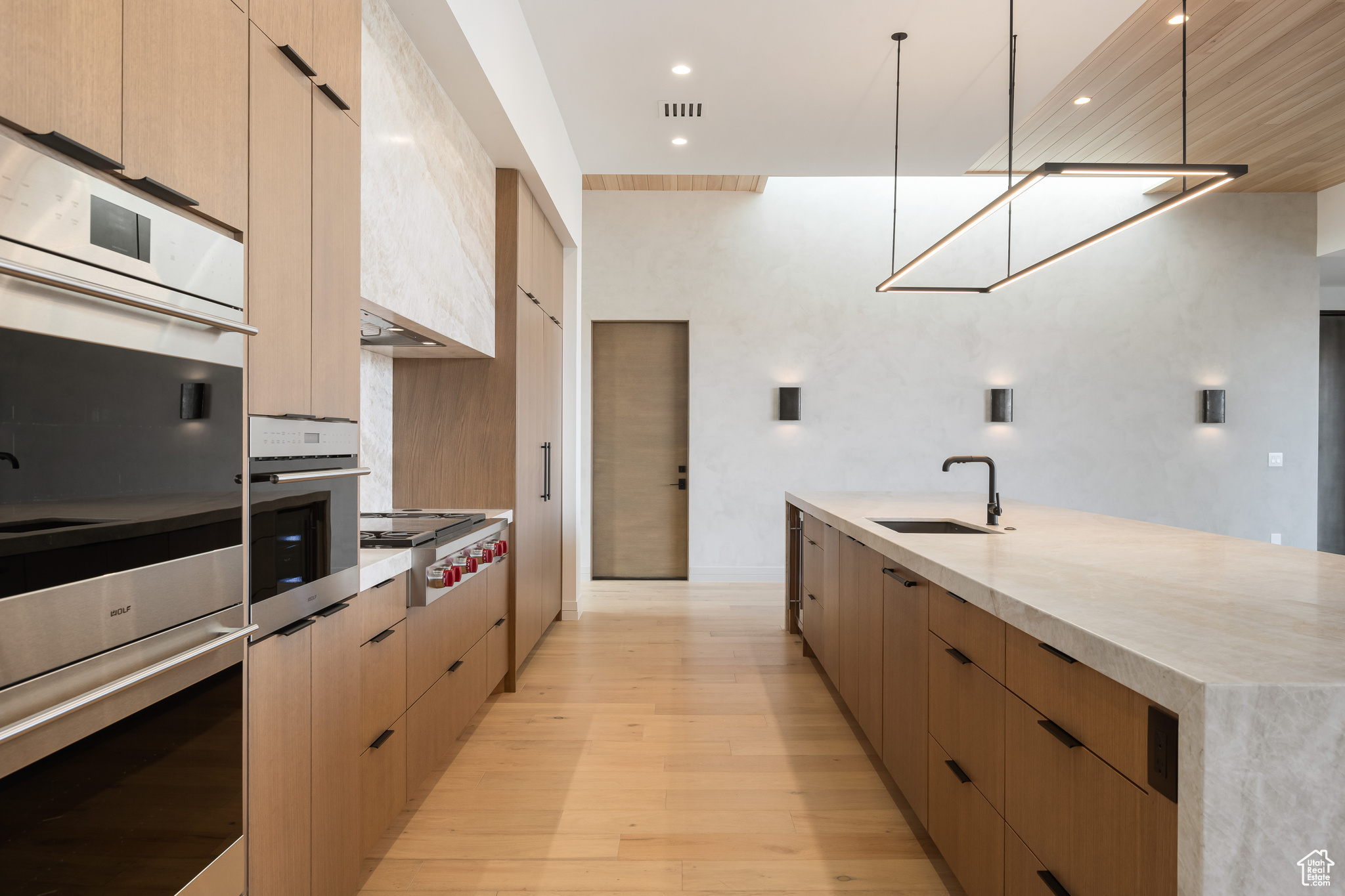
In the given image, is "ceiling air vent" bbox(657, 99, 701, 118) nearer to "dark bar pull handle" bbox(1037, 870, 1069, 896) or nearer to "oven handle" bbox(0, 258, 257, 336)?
"oven handle" bbox(0, 258, 257, 336)

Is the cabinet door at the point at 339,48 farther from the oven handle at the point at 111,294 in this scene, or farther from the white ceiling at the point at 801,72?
the white ceiling at the point at 801,72

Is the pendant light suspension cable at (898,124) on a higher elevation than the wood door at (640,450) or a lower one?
higher

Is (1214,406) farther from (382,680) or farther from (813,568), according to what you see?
(382,680)

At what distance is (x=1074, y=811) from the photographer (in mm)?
1144

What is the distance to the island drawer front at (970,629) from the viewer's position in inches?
56.9

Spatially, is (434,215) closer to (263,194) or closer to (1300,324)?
(263,194)

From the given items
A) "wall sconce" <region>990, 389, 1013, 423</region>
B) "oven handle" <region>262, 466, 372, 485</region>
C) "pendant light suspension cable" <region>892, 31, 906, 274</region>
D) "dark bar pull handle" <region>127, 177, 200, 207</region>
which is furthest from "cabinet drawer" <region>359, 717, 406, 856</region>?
"wall sconce" <region>990, 389, 1013, 423</region>

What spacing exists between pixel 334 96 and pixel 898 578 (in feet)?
6.40

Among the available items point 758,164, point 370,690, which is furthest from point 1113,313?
point 370,690

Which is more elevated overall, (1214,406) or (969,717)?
(1214,406)

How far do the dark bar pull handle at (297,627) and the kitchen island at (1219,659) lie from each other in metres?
1.42

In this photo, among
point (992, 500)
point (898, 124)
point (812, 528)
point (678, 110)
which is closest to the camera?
point (992, 500)

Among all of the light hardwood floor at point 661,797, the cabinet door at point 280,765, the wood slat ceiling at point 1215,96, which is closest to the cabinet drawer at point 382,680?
the cabinet door at point 280,765

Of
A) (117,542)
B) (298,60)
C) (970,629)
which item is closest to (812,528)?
(970,629)
